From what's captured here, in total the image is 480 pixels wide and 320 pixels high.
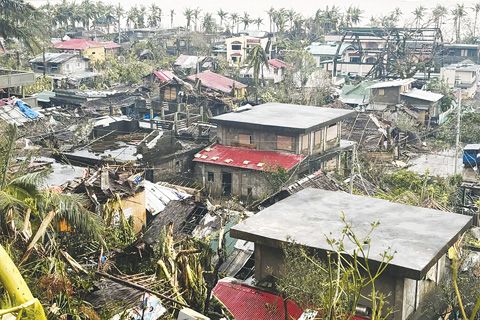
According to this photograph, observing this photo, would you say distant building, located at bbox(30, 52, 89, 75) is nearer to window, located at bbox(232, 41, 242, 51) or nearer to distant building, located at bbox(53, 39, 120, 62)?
distant building, located at bbox(53, 39, 120, 62)

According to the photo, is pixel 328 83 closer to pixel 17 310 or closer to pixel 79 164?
pixel 79 164

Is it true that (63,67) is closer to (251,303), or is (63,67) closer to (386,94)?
(386,94)

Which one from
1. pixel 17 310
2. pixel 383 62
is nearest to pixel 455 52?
pixel 383 62

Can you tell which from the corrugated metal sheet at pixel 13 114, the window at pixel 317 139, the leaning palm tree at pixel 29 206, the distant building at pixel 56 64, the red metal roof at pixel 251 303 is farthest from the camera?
the distant building at pixel 56 64

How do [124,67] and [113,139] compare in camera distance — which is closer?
[113,139]

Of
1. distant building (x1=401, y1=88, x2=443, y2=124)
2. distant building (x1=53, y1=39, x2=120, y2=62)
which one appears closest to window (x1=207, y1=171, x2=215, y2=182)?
distant building (x1=401, y1=88, x2=443, y2=124)

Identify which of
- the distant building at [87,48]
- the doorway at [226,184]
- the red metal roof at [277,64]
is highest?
the distant building at [87,48]

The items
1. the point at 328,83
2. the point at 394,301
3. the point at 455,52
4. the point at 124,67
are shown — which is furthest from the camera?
the point at 455,52

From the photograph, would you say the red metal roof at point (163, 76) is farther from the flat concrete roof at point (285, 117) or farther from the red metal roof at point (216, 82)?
the flat concrete roof at point (285, 117)

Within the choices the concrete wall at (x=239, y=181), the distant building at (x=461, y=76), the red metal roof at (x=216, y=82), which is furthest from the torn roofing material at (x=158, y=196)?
the distant building at (x=461, y=76)
